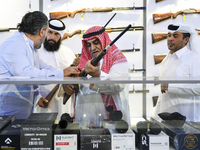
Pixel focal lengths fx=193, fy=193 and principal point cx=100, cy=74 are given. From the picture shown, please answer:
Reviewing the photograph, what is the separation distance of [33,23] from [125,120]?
5.85 ft


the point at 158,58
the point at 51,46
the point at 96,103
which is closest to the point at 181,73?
the point at 158,58

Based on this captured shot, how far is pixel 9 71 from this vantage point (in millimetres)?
1787

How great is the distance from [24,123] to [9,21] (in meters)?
2.90

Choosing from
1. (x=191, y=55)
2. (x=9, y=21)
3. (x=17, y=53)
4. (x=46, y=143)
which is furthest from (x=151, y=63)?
A: (x=46, y=143)

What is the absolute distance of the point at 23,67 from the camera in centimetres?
183

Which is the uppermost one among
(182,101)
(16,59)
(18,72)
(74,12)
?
(74,12)

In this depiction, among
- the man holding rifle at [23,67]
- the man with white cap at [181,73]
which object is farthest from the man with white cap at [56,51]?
the man with white cap at [181,73]

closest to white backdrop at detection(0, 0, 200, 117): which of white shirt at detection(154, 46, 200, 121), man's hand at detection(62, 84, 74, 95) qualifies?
white shirt at detection(154, 46, 200, 121)

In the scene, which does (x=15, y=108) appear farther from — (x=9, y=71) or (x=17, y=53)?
(x=17, y=53)

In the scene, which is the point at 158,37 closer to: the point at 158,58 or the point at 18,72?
the point at 158,58

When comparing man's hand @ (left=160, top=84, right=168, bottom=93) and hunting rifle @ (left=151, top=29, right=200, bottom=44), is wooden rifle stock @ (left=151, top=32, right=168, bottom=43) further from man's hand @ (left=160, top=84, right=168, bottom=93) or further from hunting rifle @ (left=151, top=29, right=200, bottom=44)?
man's hand @ (left=160, top=84, right=168, bottom=93)

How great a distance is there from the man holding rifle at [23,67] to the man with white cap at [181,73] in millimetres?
733

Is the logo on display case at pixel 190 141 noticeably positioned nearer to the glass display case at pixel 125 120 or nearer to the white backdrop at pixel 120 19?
the glass display case at pixel 125 120

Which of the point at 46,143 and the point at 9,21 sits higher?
the point at 9,21
